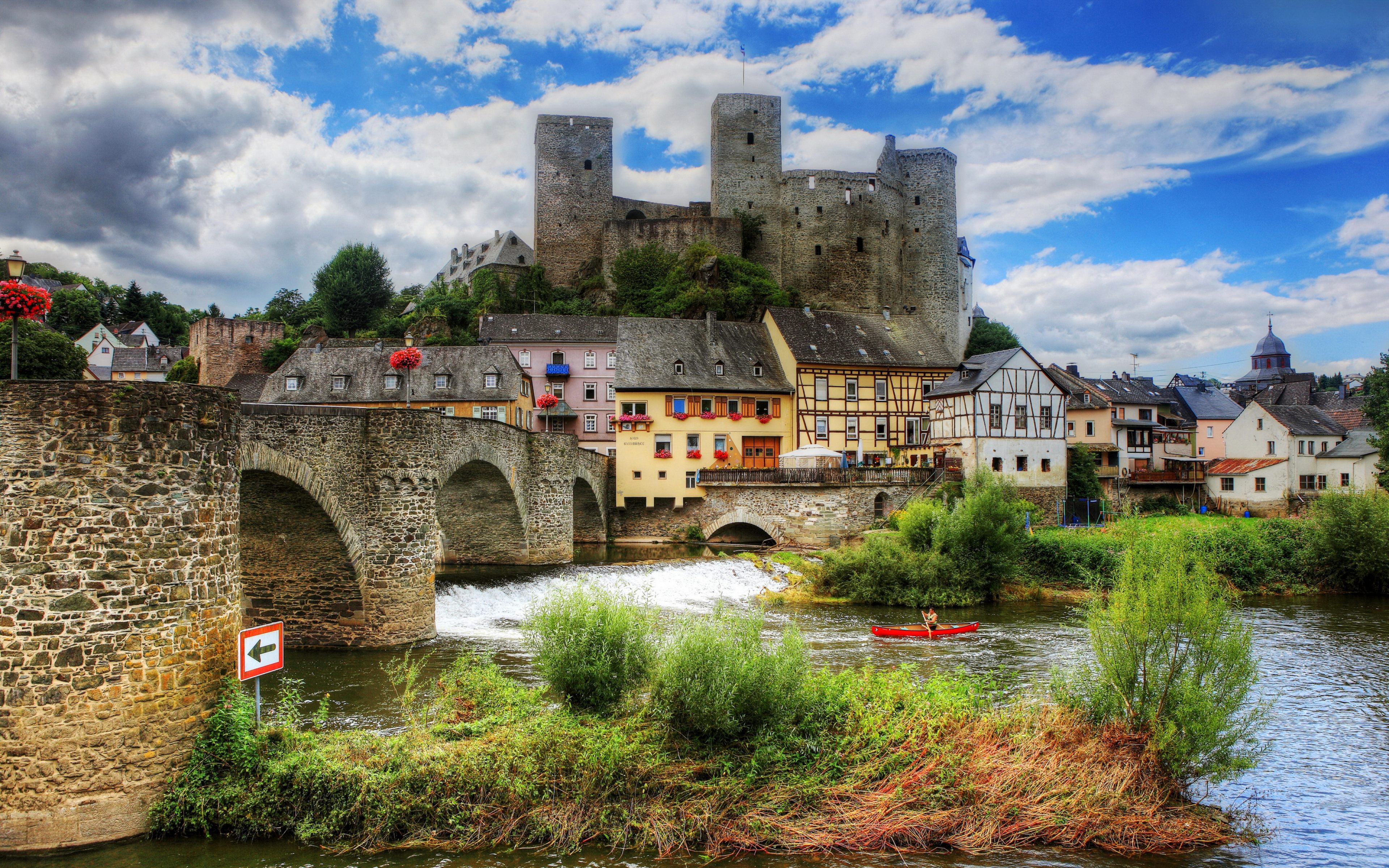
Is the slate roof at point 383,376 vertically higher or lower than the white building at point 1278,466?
higher

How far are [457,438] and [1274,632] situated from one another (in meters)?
18.6

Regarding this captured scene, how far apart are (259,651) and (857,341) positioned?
35626 mm

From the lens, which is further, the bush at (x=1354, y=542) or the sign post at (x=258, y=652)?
the bush at (x=1354, y=542)

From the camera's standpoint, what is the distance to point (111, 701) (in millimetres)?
8195

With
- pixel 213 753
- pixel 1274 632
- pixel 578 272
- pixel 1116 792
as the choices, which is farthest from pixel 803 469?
pixel 578 272

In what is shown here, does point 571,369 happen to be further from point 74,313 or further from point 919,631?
point 74,313

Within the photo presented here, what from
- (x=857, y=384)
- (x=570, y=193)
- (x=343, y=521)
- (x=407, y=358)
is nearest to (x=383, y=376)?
(x=857, y=384)

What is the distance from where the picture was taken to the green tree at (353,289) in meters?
63.7

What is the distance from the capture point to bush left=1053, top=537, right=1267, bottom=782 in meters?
9.71

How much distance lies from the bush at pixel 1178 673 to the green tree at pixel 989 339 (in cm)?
5659

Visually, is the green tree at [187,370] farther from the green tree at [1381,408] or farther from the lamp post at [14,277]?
the green tree at [1381,408]

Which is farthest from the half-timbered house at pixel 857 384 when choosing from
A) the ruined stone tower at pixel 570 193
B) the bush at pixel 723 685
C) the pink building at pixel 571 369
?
the bush at pixel 723 685

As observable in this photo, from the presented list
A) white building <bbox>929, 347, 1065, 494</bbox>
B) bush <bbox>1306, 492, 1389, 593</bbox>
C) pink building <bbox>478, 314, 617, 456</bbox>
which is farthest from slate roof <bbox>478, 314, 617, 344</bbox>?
bush <bbox>1306, 492, 1389, 593</bbox>

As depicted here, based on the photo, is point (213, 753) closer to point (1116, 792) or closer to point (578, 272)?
point (1116, 792)
